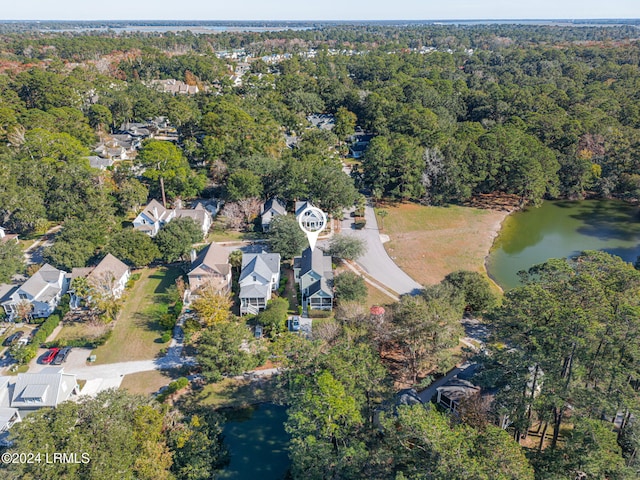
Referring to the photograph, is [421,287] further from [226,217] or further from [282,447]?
[226,217]

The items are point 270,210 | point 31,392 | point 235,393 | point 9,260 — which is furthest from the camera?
point 270,210

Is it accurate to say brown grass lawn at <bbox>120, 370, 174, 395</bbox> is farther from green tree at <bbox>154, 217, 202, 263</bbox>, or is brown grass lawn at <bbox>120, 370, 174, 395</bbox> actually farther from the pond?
green tree at <bbox>154, 217, 202, 263</bbox>

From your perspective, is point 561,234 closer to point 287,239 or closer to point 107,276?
point 287,239

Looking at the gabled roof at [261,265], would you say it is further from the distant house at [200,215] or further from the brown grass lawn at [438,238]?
the brown grass lawn at [438,238]

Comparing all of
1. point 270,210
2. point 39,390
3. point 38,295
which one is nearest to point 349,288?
point 270,210

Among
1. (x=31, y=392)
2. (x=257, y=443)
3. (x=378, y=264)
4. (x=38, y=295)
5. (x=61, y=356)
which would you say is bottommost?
(x=257, y=443)

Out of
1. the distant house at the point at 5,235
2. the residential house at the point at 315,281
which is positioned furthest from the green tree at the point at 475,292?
the distant house at the point at 5,235
